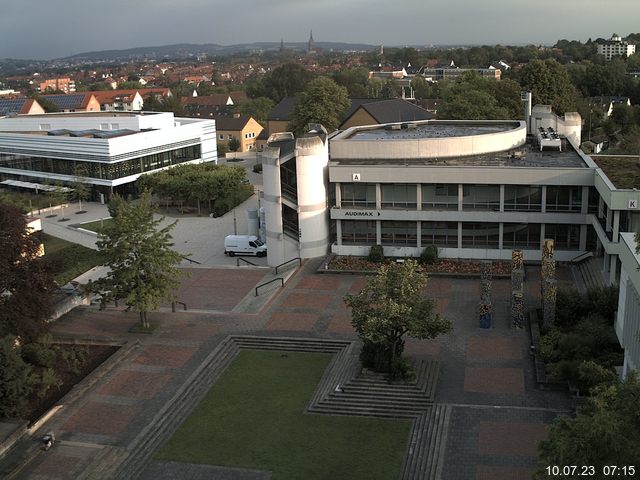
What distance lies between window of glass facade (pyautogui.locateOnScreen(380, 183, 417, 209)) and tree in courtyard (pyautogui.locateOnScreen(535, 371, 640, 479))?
85.2ft

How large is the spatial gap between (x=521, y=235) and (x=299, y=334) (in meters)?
14.5

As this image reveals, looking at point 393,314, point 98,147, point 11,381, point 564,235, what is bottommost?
point 11,381

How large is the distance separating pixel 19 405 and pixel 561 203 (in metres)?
26.8

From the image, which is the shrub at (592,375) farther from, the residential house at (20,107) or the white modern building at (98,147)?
the residential house at (20,107)

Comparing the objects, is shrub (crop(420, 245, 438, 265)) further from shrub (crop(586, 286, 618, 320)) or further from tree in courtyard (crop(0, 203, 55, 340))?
tree in courtyard (crop(0, 203, 55, 340))

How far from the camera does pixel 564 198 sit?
36500mm

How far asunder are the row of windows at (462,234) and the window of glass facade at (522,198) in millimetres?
846

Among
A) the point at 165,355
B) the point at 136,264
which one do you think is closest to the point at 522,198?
the point at 136,264

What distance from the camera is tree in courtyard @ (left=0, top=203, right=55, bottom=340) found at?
25.0 metres

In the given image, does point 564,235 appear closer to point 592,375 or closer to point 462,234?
point 462,234

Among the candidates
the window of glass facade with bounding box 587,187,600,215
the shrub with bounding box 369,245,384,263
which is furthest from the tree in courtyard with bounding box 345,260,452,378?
the window of glass facade with bounding box 587,187,600,215

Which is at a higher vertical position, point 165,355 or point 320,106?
point 320,106

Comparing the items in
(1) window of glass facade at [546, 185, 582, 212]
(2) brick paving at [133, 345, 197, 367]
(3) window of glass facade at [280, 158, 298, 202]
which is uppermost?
(3) window of glass facade at [280, 158, 298, 202]

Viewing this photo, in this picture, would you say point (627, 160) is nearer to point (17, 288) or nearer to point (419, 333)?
point (419, 333)
